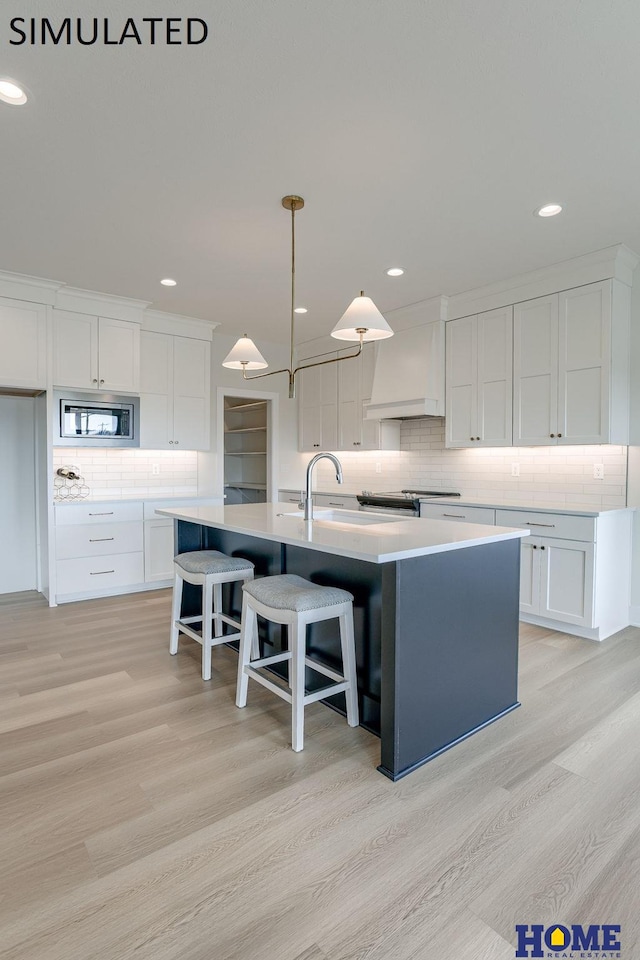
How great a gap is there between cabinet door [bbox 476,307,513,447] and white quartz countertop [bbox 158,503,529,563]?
1.83 meters

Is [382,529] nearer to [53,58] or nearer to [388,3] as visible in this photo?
[388,3]

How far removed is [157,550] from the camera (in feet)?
15.9

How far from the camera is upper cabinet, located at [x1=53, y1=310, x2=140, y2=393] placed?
4391 mm

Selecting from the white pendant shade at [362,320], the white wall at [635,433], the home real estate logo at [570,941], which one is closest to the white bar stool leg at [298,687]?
the home real estate logo at [570,941]

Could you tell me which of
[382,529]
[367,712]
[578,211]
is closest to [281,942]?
[367,712]

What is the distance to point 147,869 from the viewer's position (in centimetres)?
154

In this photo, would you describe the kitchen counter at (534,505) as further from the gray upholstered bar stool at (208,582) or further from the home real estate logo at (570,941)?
the home real estate logo at (570,941)

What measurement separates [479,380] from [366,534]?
2634mm

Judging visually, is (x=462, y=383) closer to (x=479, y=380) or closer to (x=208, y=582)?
(x=479, y=380)

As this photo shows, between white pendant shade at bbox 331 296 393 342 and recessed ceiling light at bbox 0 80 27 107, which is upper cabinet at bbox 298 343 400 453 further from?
recessed ceiling light at bbox 0 80 27 107

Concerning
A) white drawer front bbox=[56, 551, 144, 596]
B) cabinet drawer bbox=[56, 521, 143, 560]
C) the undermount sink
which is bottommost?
white drawer front bbox=[56, 551, 144, 596]

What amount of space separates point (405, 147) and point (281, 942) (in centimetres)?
300

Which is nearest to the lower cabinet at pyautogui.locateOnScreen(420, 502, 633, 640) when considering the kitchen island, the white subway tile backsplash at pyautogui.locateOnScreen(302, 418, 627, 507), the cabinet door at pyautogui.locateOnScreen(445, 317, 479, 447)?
the white subway tile backsplash at pyautogui.locateOnScreen(302, 418, 627, 507)

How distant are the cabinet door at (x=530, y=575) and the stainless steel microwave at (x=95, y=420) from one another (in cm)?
361
